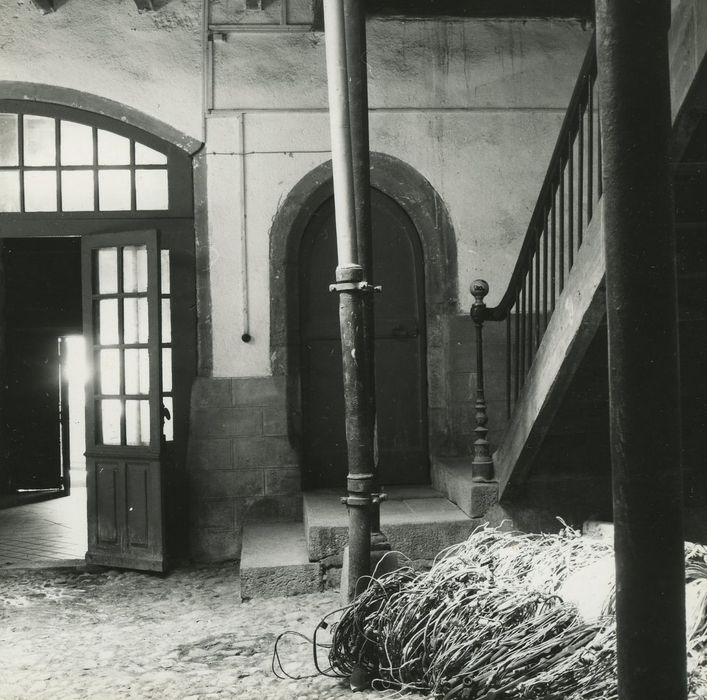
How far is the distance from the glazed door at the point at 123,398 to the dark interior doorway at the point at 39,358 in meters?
3.37

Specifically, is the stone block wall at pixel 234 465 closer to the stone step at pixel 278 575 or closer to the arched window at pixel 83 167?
the stone step at pixel 278 575

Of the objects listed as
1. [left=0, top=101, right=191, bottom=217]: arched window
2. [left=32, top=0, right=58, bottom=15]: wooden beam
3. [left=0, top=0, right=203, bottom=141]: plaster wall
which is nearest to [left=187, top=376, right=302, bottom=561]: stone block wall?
[left=0, top=101, right=191, bottom=217]: arched window

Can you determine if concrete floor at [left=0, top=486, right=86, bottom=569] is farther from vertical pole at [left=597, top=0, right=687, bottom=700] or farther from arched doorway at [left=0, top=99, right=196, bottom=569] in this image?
vertical pole at [left=597, top=0, right=687, bottom=700]

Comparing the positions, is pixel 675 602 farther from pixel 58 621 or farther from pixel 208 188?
pixel 208 188

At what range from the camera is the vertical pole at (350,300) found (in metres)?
3.62

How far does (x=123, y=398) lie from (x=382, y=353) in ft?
6.47

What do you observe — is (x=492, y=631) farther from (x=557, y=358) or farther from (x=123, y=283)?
(x=123, y=283)

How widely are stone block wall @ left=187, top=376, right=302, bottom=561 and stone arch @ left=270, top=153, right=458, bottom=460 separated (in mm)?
218

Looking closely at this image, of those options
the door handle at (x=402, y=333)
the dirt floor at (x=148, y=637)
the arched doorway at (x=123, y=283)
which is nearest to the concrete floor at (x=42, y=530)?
the dirt floor at (x=148, y=637)

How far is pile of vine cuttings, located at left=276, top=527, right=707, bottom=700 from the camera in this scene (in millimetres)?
2955

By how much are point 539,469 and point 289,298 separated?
2289 millimetres

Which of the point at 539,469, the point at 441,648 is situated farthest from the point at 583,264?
the point at 441,648

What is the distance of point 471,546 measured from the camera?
4074 millimetres

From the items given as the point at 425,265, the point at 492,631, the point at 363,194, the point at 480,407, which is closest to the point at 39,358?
the point at 425,265
